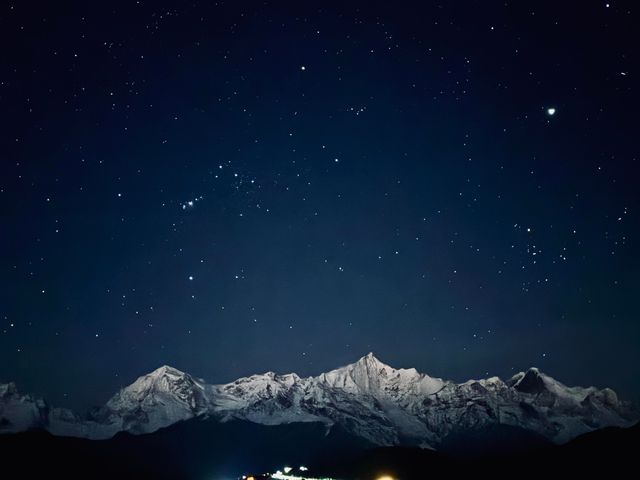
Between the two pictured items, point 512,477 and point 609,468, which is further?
point 512,477

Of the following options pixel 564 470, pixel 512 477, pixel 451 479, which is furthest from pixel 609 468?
pixel 451 479

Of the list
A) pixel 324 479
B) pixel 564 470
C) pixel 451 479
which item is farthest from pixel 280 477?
pixel 564 470

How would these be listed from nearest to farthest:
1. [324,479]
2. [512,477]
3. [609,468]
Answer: [324,479] < [609,468] < [512,477]

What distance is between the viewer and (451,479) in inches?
7372

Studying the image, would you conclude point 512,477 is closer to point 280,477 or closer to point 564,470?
point 564,470

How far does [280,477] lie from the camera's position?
401 ft

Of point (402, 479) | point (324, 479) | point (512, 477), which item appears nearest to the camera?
point (324, 479)

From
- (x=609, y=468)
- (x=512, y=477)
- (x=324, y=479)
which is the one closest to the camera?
(x=324, y=479)

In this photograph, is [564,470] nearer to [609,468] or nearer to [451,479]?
[609,468]

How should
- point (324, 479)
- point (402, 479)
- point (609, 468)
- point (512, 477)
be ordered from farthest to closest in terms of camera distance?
point (402, 479) → point (512, 477) → point (609, 468) → point (324, 479)

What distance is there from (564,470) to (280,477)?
350 ft

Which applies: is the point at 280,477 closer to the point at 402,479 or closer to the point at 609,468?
the point at 402,479

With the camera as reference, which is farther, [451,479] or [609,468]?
[451,479]

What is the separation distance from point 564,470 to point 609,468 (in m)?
13.9
